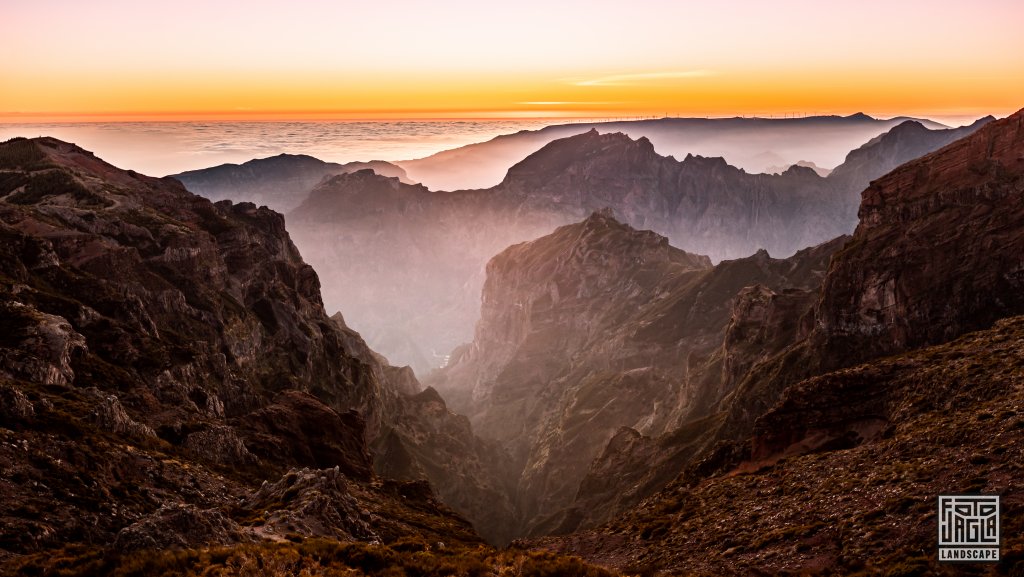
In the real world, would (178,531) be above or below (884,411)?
above

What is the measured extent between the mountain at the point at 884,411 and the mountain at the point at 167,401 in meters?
20.3

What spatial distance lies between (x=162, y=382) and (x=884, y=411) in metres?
85.2

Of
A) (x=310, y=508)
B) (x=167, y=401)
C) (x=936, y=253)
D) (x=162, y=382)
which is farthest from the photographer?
(x=936, y=253)

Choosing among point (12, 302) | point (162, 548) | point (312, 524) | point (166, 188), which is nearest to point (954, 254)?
point (312, 524)

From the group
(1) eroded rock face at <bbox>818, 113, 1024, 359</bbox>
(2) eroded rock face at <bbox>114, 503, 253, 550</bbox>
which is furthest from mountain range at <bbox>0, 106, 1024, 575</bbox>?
(1) eroded rock face at <bbox>818, 113, 1024, 359</bbox>

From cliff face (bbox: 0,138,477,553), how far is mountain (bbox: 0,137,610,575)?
220mm

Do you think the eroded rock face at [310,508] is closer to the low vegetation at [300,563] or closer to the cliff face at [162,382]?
the cliff face at [162,382]

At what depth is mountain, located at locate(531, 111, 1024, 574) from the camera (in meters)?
45.6

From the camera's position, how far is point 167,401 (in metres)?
76.5

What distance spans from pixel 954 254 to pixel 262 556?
114 metres

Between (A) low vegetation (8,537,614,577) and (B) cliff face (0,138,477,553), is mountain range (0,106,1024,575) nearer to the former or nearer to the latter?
(A) low vegetation (8,537,614,577)

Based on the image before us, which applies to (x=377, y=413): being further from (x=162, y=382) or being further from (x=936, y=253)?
(x=936, y=253)

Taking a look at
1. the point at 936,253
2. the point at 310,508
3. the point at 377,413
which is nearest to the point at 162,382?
the point at 310,508

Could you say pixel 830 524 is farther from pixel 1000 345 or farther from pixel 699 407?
pixel 699 407
